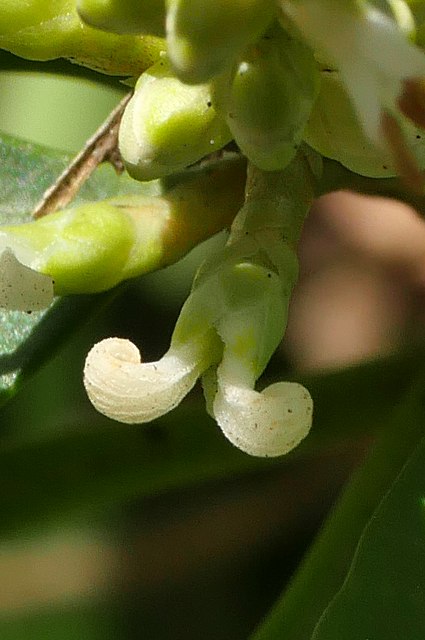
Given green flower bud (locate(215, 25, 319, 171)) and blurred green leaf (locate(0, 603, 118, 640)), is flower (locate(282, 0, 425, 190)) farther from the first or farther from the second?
blurred green leaf (locate(0, 603, 118, 640))

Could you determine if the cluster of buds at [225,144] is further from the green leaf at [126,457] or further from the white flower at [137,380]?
the green leaf at [126,457]

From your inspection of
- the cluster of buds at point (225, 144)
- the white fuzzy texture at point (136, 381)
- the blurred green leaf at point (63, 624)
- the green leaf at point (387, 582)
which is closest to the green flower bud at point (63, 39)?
the cluster of buds at point (225, 144)

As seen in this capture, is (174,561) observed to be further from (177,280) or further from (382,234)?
(382,234)

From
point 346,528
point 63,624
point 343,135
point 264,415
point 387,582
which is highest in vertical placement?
point 343,135

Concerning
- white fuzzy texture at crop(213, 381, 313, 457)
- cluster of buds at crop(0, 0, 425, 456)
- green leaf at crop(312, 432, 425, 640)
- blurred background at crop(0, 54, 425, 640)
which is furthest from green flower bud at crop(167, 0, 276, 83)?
blurred background at crop(0, 54, 425, 640)

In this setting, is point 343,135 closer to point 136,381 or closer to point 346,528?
point 136,381

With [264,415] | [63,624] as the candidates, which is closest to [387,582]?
[264,415]
